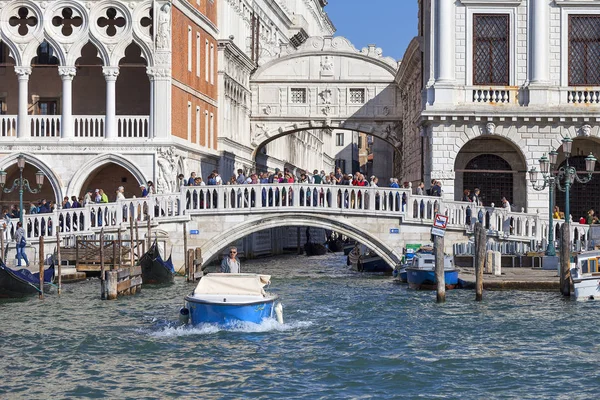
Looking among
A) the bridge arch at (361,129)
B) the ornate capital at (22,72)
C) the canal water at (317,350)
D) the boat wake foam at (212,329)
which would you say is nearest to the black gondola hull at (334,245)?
the bridge arch at (361,129)

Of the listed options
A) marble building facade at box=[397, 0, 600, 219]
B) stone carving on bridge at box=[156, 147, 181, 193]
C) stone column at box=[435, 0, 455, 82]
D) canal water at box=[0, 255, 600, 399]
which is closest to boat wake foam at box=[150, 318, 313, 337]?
canal water at box=[0, 255, 600, 399]

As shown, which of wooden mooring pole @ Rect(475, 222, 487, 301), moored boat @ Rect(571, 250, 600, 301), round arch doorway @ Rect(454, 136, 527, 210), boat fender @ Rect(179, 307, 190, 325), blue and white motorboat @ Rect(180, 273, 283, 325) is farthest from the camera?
round arch doorway @ Rect(454, 136, 527, 210)

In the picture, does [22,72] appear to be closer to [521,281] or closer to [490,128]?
[490,128]

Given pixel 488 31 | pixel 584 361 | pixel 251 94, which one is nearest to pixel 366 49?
pixel 251 94

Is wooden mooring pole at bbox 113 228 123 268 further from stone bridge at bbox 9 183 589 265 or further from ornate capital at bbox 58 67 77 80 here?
ornate capital at bbox 58 67 77 80

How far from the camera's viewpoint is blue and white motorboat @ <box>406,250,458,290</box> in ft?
83.4

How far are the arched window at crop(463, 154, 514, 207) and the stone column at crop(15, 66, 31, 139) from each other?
37.7 ft

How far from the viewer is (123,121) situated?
32.8 metres

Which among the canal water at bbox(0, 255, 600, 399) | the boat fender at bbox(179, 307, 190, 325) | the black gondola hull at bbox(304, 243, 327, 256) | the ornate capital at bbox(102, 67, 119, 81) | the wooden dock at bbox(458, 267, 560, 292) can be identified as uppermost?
the ornate capital at bbox(102, 67, 119, 81)

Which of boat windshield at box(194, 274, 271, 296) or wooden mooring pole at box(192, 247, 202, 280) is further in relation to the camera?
wooden mooring pole at box(192, 247, 202, 280)

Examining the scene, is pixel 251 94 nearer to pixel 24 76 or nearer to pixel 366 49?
pixel 366 49

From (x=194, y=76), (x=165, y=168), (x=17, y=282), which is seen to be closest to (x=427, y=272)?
(x=17, y=282)

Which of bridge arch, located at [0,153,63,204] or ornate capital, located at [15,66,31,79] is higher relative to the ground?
ornate capital, located at [15,66,31,79]

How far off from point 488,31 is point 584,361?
1520 centimetres
